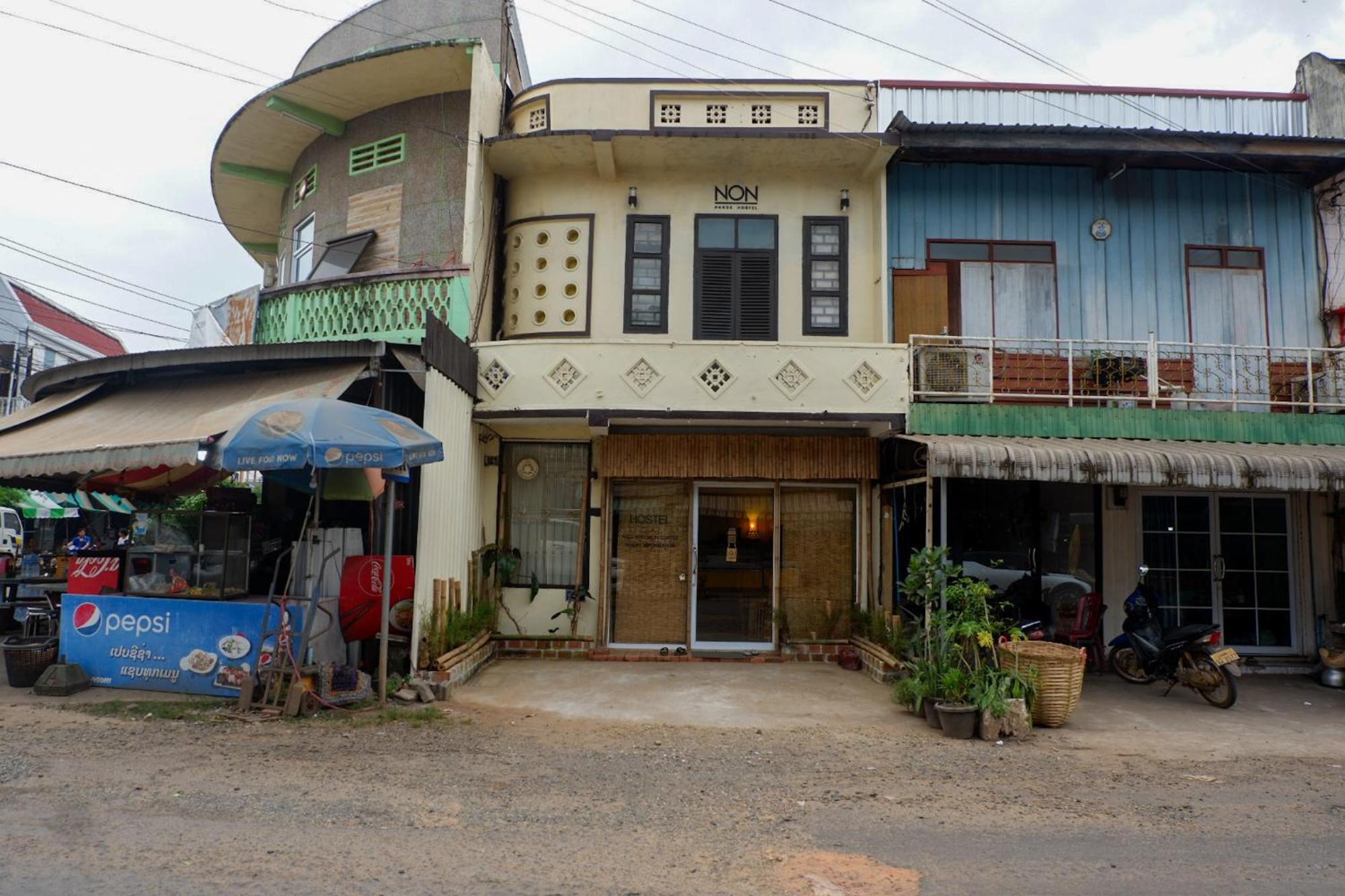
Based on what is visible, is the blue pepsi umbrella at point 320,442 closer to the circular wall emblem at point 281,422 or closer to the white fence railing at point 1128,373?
the circular wall emblem at point 281,422

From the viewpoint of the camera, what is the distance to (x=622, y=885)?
14.1ft

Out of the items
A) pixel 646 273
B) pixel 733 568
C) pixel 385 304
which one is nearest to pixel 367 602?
pixel 385 304

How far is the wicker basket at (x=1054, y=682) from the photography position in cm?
802

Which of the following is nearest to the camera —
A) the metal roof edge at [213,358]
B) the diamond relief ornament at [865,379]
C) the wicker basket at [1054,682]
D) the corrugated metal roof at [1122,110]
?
the wicker basket at [1054,682]

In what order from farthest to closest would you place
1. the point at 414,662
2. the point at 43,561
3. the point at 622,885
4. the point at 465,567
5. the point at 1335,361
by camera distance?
1. the point at 43,561
2. the point at 1335,361
3. the point at 465,567
4. the point at 414,662
5. the point at 622,885

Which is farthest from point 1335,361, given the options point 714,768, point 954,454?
point 714,768

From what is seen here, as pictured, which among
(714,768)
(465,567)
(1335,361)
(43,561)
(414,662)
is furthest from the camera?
(43,561)

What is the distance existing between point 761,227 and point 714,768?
25.0 feet

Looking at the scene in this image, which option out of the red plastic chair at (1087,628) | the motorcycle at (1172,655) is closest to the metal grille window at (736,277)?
the red plastic chair at (1087,628)

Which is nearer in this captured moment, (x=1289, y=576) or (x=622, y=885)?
(x=622, y=885)

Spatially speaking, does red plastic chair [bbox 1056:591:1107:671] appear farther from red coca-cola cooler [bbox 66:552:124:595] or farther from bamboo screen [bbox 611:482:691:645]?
red coca-cola cooler [bbox 66:552:124:595]

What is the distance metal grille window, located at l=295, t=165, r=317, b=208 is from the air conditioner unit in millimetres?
9543

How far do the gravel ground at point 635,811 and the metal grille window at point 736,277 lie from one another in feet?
18.6

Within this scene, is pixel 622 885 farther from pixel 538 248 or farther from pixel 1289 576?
pixel 1289 576
